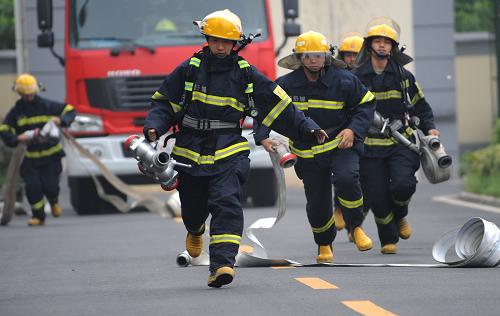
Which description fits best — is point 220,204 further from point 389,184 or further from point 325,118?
point 389,184

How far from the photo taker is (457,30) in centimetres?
4850

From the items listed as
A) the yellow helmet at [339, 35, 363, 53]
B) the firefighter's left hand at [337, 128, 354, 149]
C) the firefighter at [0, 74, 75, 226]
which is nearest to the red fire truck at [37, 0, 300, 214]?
the firefighter at [0, 74, 75, 226]

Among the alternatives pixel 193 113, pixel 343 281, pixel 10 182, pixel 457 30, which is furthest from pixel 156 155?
pixel 457 30

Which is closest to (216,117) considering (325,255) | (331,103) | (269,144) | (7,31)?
(269,144)

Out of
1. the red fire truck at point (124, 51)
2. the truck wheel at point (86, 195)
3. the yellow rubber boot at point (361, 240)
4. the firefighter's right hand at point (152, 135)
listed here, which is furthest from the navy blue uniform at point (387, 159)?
the truck wheel at point (86, 195)

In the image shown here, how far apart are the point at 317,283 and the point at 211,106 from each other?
137 cm

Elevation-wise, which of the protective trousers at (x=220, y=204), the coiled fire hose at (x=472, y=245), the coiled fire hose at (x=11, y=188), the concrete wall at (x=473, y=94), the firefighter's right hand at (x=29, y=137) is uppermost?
the protective trousers at (x=220, y=204)

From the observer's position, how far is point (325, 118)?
12.1 meters

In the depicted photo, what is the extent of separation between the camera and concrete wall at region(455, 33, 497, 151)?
4109 centimetres

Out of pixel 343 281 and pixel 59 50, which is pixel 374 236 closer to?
pixel 343 281

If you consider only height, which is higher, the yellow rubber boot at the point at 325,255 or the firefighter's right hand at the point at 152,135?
the firefighter's right hand at the point at 152,135

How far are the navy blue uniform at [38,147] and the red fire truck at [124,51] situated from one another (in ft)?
2.38

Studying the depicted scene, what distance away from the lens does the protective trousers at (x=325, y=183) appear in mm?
12109

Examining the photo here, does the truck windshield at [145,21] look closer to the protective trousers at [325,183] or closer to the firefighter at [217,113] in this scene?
the protective trousers at [325,183]
